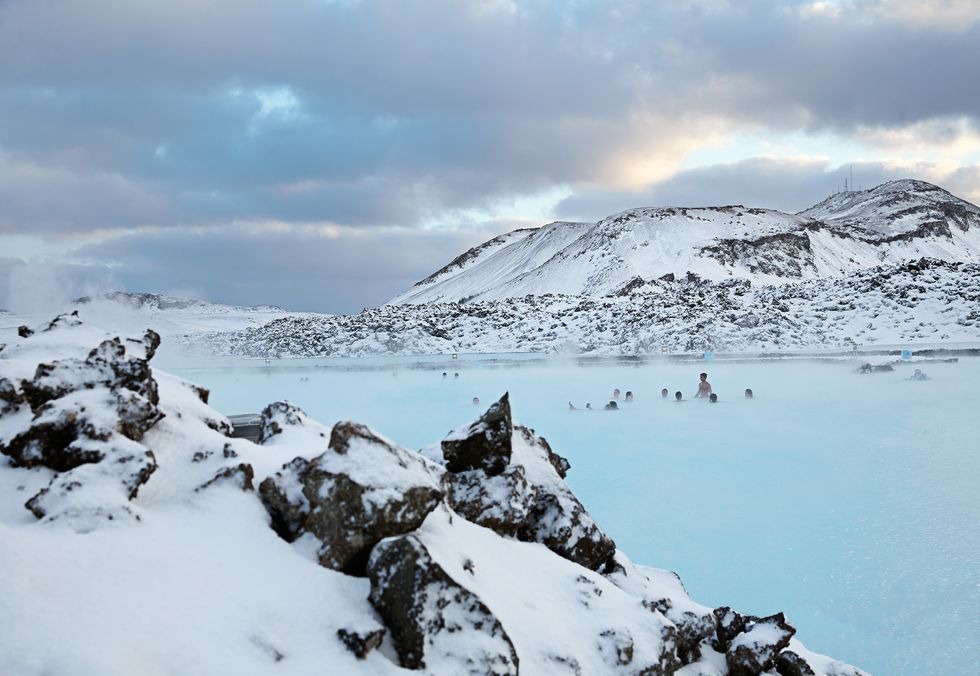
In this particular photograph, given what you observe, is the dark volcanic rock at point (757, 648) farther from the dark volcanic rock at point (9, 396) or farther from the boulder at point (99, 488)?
the dark volcanic rock at point (9, 396)

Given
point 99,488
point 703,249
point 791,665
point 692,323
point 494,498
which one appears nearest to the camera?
point 99,488

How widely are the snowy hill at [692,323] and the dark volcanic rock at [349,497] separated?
68.1 feet

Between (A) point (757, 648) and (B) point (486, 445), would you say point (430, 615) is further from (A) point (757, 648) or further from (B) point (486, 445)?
(A) point (757, 648)

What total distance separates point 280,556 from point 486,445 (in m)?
1.34

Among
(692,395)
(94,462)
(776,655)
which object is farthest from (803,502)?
(692,395)

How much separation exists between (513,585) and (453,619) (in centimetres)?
56

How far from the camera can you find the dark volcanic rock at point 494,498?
3348 mm

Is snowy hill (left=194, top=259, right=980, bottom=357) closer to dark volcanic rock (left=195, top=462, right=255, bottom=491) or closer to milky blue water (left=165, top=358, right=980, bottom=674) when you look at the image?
milky blue water (left=165, top=358, right=980, bottom=674)

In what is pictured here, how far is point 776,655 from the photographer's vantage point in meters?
3.22

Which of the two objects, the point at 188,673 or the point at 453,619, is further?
the point at 453,619

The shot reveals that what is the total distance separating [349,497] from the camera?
255 cm

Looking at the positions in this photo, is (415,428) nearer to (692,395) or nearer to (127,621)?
(692,395)

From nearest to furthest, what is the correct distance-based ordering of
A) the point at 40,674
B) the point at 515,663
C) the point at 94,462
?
the point at 40,674, the point at 515,663, the point at 94,462

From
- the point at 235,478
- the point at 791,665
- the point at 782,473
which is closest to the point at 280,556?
the point at 235,478
